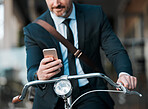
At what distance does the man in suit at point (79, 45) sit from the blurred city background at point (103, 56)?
5.94 metres

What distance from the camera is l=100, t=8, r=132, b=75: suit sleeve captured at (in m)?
2.04

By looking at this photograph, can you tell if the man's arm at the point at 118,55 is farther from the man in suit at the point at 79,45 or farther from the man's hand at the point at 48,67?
the man's hand at the point at 48,67

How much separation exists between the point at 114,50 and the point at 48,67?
718 millimetres

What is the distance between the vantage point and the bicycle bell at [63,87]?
1.69 metres

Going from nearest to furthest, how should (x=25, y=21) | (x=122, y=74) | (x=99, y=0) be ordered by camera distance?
(x=122, y=74)
(x=99, y=0)
(x=25, y=21)

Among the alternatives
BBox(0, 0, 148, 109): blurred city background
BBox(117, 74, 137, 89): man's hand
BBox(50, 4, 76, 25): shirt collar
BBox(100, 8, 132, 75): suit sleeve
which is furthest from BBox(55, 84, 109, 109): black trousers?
BBox(0, 0, 148, 109): blurred city background

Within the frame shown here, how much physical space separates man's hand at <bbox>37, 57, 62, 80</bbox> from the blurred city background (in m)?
6.38

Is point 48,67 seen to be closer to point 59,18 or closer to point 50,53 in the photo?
point 50,53

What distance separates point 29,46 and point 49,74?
22.4 inches

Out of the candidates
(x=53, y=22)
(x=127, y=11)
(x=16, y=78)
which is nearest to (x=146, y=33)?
(x=127, y=11)

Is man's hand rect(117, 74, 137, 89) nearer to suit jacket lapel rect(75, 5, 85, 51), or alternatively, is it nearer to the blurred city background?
suit jacket lapel rect(75, 5, 85, 51)

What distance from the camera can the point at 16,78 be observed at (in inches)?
418

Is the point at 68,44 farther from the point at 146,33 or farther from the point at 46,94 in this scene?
the point at 146,33

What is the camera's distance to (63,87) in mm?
1701
